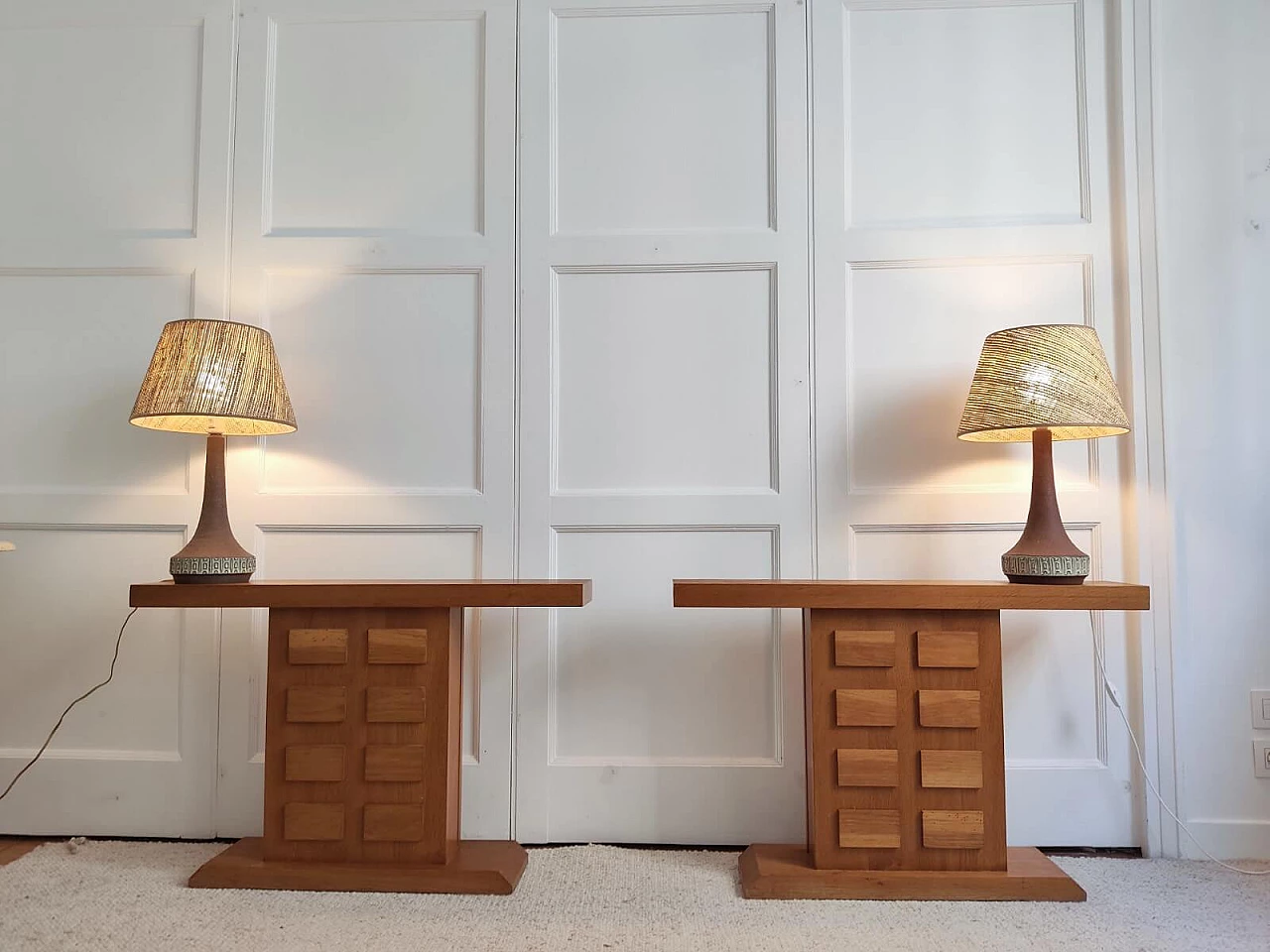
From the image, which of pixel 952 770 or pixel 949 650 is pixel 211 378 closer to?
pixel 949 650

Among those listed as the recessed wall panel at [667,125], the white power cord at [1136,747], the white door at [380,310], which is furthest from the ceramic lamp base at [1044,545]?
the white door at [380,310]

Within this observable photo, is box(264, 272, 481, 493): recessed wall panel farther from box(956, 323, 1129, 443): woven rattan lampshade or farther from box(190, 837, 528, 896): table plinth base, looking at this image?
box(956, 323, 1129, 443): woven rattan lampshade

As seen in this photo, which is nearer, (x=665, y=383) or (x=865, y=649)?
(x=865, y=649)

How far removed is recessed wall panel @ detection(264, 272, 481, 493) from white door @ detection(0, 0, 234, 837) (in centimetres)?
24

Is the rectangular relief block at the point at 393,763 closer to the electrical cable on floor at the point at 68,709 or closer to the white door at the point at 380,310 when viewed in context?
the white door at the point at 380,310

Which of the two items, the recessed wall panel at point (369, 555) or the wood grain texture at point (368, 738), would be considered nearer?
the wood grain texture at point (368, 738)

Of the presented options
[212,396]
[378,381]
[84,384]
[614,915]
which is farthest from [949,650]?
[84,384]

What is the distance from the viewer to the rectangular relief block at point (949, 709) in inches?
69.6

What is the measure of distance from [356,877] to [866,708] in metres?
1.13

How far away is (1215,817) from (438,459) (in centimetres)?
207

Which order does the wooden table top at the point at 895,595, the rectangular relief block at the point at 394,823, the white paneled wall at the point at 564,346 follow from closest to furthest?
the wooden table top at the point at 895,595 → the rectangular relief block at the point at 394,823 → the white paneled wall at the point at 564,346

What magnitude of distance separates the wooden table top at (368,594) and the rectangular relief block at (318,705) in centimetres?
19

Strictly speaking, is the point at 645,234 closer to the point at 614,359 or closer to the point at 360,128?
the point at 614,359

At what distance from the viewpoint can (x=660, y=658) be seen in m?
→ 2.11
